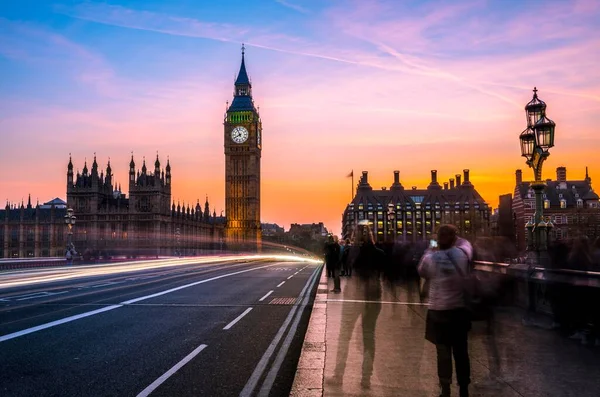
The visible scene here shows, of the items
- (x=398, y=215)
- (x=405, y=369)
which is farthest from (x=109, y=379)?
(x=398, y=215)

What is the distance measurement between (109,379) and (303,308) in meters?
9.06

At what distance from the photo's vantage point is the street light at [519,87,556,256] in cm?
1357

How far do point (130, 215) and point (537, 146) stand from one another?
106 metres

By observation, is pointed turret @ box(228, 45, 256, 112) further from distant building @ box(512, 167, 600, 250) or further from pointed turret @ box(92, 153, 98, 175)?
distant building @ box(512, 167, 600, 250)

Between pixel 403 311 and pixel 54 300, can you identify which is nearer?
pixel 403 311

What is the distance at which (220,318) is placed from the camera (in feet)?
43.4

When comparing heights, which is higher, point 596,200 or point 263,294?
point 596,200

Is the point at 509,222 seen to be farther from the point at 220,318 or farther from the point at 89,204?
the point at 89,204

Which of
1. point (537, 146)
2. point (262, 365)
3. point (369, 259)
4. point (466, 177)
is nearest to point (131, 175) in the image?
point (466, 177)

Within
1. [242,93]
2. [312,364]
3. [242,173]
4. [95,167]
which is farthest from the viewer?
[242,93]

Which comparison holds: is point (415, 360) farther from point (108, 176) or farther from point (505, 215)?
point (108, 176)

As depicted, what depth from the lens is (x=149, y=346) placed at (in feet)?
31.5

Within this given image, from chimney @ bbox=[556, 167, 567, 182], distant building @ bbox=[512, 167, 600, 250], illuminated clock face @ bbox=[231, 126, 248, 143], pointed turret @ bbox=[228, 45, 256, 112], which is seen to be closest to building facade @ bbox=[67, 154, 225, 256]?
illuminated clock face @ bbox=[231, 126, 248, 143]

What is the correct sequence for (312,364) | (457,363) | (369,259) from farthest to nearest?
(369,259), (312,364), (457,363)
